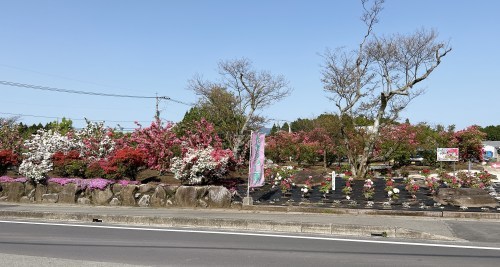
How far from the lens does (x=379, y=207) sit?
44.5 ft

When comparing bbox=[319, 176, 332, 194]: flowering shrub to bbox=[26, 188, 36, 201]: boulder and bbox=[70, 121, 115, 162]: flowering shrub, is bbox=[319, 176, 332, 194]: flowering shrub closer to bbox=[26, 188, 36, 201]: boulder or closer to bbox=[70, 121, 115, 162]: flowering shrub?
bbox=[70, 121, 115, 162]: flowering shrub

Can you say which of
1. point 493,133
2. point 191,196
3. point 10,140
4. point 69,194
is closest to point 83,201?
point 69,194

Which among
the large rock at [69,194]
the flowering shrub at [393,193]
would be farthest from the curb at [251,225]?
the flowering shrub at [393,193]

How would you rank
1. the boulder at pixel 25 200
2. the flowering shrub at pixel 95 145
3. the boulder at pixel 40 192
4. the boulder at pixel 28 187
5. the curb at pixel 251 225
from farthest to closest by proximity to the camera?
the flowering shrub at pixel 95 145
the boulder at pixel 28 187
the boulder at pixel 25 200
the boulder at pixel 40 192
the curb at pixel 251 225

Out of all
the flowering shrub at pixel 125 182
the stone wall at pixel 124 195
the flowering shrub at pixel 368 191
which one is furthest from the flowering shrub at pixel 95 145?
the flowering shrub at pixel 368 191

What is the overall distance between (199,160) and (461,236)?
28.6ft

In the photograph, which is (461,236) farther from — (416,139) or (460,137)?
(460,137)

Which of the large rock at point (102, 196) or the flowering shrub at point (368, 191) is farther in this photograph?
the large rock at point (102, 196)

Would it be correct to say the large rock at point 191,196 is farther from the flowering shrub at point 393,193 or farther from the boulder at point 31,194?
the boulder at point 31,194

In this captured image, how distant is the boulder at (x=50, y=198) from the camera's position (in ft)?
56.6

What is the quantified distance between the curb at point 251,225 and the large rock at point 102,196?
276cm

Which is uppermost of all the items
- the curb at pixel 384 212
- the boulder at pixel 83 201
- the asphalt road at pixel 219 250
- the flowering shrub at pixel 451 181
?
the flowering shrub at pixel 451 181

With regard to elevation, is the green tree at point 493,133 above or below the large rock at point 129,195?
above

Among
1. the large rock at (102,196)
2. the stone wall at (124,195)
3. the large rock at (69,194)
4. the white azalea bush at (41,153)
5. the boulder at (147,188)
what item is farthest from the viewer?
the white azalea bush at (41,153)
